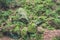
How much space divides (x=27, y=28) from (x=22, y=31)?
0.97 ft

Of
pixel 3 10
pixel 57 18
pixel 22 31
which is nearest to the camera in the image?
pixel 22 31

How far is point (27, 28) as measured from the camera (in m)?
9.84

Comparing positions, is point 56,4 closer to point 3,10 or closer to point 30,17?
point 30,17

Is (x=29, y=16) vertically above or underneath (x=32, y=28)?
above

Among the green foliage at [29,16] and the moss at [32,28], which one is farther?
the green foliage at [29,16]

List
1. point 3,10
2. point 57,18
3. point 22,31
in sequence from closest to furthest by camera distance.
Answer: point 22,31, point 57,18, point 3,10

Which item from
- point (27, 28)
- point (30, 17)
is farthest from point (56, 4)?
point (27, 28)

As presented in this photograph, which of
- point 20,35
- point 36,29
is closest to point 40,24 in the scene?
point 36,29

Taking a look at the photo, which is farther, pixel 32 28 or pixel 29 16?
pixel 29 16

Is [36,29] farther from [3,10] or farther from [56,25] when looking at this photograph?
[3,10]

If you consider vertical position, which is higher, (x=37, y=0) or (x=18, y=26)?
(x=37, y=0)

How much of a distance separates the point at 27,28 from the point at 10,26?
83cm

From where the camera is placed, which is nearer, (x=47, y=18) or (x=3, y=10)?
(x=47, y=18)

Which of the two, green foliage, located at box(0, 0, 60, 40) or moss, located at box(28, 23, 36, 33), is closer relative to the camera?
moss, located at box(28, 23, 36, 33)
